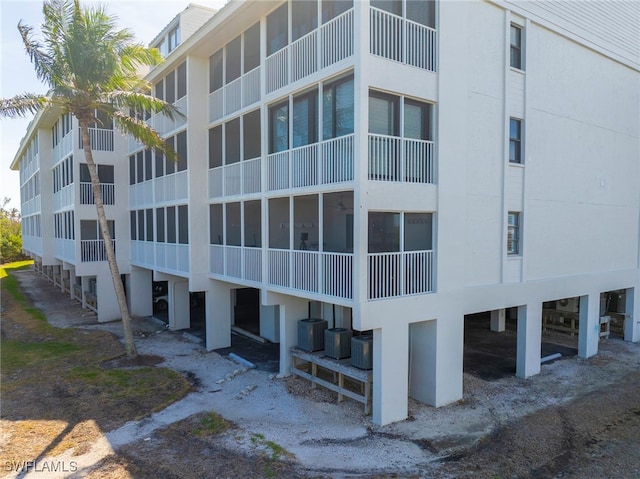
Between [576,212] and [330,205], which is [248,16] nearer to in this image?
[330,205]

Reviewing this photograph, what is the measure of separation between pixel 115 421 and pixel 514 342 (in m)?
13.3

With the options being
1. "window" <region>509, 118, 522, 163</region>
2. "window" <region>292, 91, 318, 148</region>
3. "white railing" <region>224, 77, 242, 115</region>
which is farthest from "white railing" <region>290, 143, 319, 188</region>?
"window" <region>509, 118, 522, 163</region>

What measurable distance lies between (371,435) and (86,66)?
13.0 metres

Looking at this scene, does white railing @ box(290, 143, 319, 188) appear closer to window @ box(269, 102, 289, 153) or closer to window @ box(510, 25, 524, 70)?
window @ box(269, 102, 289, 153)

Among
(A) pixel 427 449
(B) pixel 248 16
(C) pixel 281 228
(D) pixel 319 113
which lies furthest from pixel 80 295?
(A) pixel 427 449

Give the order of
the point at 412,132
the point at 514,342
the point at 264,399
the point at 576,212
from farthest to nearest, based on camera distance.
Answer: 1. the point at 514,342
2. the point at 576,212
3. the point at 264,399
4. the point at 412,132

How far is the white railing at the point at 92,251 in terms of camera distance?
68.8 feet

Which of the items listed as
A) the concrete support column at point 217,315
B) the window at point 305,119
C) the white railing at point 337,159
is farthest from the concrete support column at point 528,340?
the concrete support column at point 217,315

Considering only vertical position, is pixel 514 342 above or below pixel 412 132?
below

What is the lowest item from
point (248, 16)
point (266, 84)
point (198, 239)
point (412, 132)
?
point (198, 239)

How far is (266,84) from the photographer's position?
1255 cm

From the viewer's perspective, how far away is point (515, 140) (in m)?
12.6

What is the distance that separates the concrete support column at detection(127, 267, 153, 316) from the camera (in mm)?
22094

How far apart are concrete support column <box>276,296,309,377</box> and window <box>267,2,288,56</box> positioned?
675 cm
